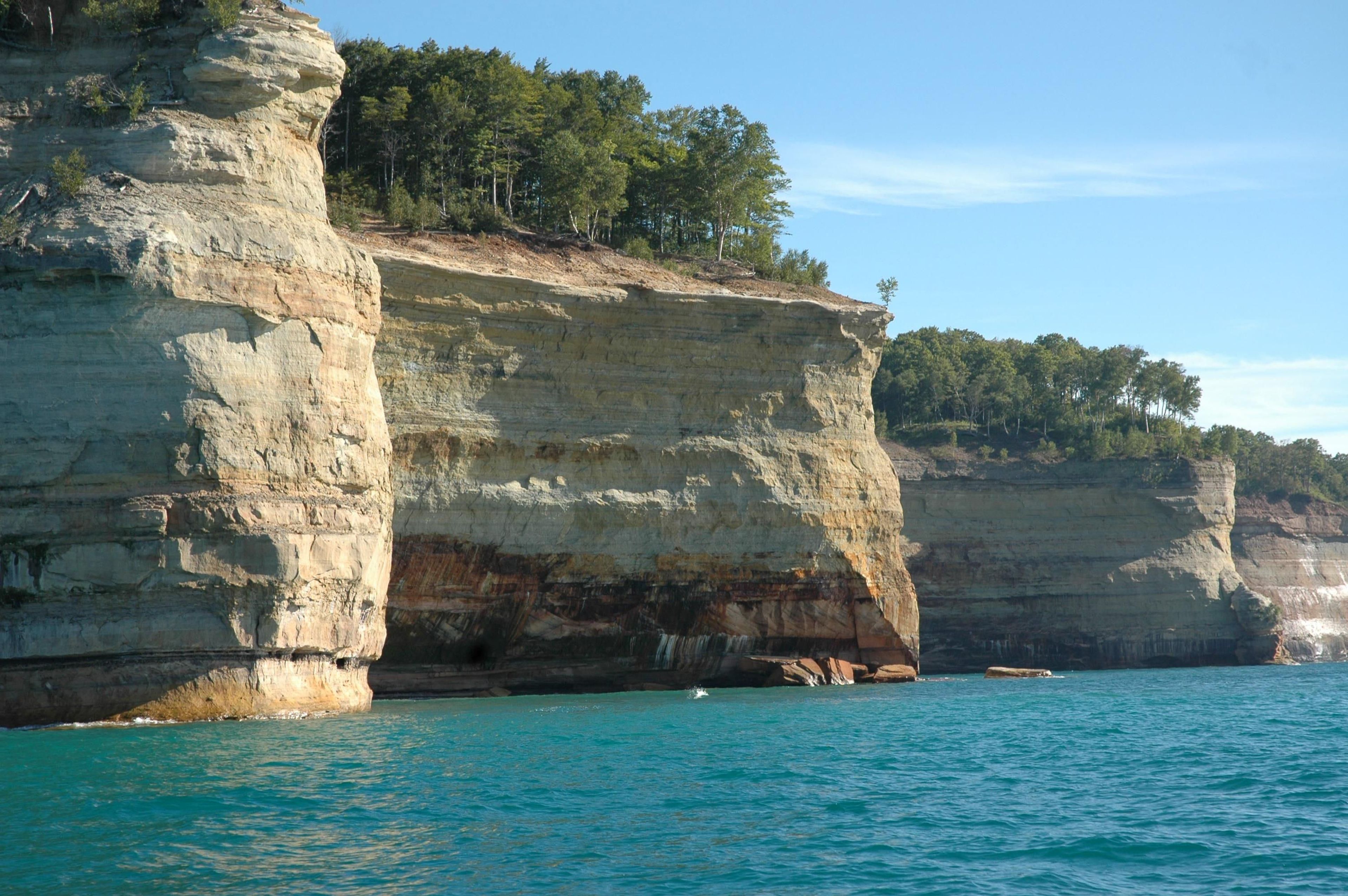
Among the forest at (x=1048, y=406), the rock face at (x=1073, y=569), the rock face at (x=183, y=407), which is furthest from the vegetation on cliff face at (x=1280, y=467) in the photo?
the rock face at (x=183, y=407)

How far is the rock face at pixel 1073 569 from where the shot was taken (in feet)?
181

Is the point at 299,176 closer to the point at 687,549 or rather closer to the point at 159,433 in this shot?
the point at 159,433

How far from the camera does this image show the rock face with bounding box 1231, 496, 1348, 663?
6681 cm

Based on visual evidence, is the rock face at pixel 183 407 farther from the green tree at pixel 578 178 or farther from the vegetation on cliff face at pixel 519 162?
the green tree at pixel 578 178

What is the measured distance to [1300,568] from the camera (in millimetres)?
68562

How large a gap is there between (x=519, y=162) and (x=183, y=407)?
73.9 feet

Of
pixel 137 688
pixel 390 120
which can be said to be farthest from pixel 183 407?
pixel 390 120

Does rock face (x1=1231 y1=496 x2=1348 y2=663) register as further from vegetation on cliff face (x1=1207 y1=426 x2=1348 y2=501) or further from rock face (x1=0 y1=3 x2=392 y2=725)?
rock face (x1=0 y1=3 x2=392 y2=725)

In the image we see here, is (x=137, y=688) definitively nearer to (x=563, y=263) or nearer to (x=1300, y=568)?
(x=563, y=263)

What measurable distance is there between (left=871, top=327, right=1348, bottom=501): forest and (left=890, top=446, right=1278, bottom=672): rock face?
2481 millimetres

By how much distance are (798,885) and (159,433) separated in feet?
51.0

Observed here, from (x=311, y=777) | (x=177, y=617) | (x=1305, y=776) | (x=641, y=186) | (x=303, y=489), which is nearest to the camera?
(x=311, y=777)

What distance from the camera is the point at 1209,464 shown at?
192 ft

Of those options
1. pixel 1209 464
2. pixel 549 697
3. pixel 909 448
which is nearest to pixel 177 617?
pixel 549 697
